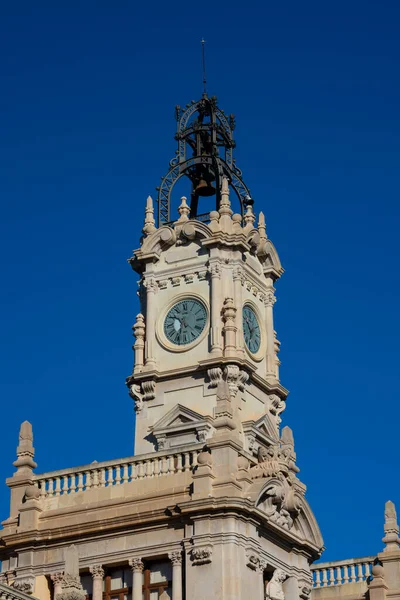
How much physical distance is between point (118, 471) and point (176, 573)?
452cm

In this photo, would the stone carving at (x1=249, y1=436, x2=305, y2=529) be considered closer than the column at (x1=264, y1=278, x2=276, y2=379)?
Yes

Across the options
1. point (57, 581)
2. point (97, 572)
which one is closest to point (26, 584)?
point (57, 581)

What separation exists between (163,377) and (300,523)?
14.6m

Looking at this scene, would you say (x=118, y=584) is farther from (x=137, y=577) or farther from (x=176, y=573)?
(x=176, y=573)

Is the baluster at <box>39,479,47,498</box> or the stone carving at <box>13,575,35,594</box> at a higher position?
the baluster at <box>39,479,47,498</box>

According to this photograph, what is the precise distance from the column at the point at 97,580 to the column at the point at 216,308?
16.4 m

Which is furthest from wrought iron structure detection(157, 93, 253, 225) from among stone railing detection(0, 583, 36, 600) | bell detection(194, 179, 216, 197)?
stone railing detection(0, 583, 36, 600)

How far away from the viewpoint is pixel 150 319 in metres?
66.8

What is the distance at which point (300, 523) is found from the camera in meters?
52.3

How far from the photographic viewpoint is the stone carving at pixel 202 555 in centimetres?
4741

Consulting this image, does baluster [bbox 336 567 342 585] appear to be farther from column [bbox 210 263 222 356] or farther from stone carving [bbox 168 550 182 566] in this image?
stone carving [bbox 168 550 182 566]

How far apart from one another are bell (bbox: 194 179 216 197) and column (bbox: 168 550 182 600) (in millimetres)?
26269

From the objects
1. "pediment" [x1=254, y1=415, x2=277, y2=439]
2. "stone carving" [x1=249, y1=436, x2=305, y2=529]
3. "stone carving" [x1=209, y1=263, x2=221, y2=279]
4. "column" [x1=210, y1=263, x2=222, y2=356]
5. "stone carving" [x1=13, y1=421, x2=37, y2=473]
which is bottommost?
"stone carving" [x1=249, y1=436, x2=305, y2=529]

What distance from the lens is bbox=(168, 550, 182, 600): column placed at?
157 ft
